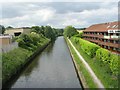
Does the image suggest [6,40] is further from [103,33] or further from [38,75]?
[103,33]

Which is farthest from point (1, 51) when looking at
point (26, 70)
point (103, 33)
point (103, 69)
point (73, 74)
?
point (103, 33)

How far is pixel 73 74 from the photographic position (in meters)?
29.5

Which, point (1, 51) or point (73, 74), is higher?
point (1, 51)

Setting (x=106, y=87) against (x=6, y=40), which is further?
(x=6, y=40)

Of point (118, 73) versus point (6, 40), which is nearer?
point (118, 73)

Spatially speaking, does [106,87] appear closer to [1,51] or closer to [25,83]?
[25,83]

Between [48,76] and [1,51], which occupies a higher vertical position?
[1,51]

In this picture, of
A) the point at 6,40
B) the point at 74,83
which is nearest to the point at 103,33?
the point at 6,40

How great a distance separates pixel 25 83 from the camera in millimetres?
25562

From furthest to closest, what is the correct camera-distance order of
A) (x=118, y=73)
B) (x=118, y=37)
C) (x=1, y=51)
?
1. (x=118, y=37)
2. (x=1, y=51)
3. (x=118, y=73)

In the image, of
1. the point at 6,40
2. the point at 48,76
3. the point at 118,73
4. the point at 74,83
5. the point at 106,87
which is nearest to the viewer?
the point at 106,87

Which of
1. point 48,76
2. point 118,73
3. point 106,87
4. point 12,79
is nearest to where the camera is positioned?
point 106,87

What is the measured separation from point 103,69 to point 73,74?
4944 mm

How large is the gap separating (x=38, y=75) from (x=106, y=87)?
40.0 feet
